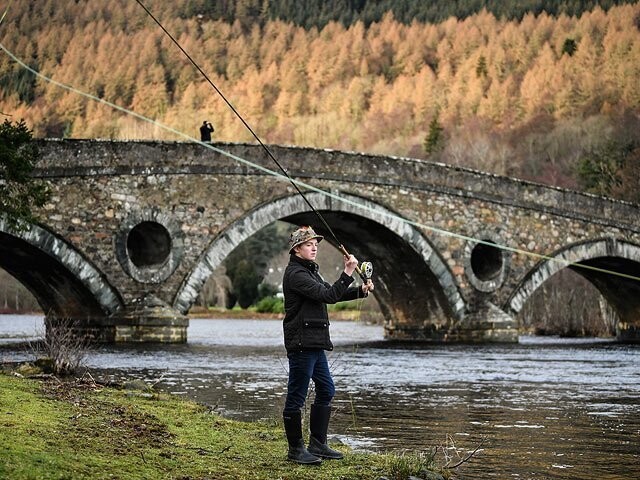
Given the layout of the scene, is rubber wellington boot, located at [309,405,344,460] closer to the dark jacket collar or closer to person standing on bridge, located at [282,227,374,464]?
person standing on bridge, located at [282,227,374,464]

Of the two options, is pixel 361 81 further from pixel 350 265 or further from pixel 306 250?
pixel 350 265

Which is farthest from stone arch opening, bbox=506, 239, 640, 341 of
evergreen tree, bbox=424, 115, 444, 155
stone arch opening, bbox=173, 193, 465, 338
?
evergreen tree, bbox=424, 115, 444, 155

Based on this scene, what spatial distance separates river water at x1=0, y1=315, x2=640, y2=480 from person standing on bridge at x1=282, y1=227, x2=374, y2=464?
34.5 inches

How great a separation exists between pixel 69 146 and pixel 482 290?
36.0 feet

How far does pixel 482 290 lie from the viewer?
27.1 m

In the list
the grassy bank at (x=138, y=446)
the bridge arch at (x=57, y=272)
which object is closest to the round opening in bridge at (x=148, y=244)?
the bridge arch at (x=57, y=272)

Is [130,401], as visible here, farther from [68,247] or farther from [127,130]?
[127,130]

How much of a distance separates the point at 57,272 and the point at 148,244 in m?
2.14

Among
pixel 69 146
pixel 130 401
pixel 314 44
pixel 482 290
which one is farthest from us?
pixel 314 44

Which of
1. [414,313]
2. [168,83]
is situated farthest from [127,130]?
[414,313]

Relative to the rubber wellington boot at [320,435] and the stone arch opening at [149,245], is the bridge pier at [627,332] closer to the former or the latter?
the stone arch opening at [149,245]

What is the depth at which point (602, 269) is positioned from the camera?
28.7m

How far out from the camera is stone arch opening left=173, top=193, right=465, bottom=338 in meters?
23.3

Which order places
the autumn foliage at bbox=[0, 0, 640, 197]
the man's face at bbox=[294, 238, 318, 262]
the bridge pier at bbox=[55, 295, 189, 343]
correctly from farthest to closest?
1. the autumn foliage at bbox=[0, 0, 640, 197]
2. the bridge pier at bbox=[55, 295, 189, 343]
3. the man's face at bbox=[294, 238, 318, 262]
